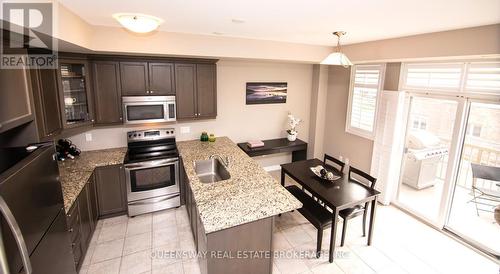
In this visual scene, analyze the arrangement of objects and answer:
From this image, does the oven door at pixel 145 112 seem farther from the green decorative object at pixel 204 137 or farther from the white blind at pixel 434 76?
the white blind at pixel 434 76

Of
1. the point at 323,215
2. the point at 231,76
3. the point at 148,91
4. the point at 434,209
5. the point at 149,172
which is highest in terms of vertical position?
the point at 231,76

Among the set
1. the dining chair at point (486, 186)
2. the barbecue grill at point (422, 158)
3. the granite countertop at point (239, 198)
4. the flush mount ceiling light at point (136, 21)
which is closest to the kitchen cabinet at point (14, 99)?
the flush mount ceiling light at point (136, 21)

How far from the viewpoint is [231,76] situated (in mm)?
4520

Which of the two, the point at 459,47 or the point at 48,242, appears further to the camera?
the point at 459,47

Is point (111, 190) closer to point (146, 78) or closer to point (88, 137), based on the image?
point (88, 137)

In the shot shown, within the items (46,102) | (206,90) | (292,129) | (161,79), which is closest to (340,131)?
(292,129)

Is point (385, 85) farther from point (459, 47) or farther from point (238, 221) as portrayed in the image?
point (238, 221)

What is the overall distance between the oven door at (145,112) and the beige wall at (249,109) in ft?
1.51

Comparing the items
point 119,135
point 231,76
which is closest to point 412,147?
point 231,76

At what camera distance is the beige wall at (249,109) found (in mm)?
4383

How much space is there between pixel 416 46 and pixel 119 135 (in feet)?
14.5

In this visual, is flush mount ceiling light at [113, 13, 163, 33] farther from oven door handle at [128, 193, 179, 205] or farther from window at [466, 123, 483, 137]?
window at [466, 123, 483, 137]

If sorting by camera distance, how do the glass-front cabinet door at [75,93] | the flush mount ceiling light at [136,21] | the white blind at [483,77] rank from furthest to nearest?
the glass-front cabinet door at [75,93], the white blind at [483,77], the flush mount ceiling light at [136,21]

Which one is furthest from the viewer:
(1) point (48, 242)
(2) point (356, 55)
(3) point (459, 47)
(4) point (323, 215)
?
(2) point (356, 55)
